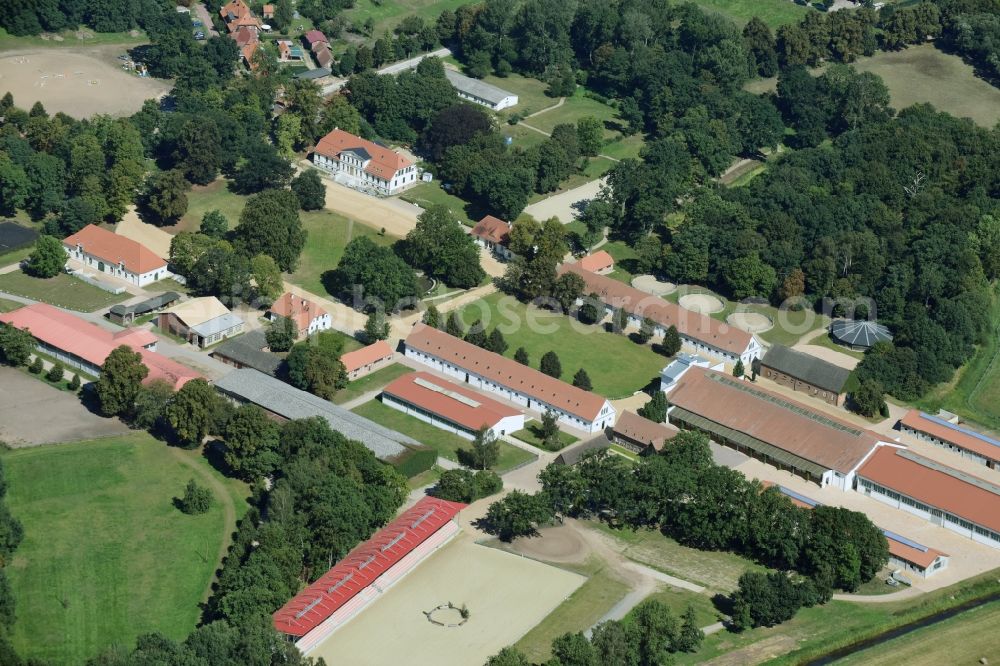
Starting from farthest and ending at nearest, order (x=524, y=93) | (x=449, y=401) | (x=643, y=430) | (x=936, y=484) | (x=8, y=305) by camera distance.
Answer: (x=524, y=93)
(x=8, y=305)
(x=449, y=401)
(x=643, y=430)
(x=936, y=484)

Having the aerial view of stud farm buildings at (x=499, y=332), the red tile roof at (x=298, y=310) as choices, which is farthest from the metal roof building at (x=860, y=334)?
the red tile roof at (x=298, y=310)

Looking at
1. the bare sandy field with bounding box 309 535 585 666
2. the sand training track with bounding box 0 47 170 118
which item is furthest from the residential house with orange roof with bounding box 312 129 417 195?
the bare sandy field with bounding box 309 535 585 666

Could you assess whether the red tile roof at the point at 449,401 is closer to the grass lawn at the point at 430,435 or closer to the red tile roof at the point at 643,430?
the grass lawn at the point at 430,435

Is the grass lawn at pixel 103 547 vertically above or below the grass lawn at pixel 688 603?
below

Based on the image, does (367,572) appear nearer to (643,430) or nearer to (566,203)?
(643,430)

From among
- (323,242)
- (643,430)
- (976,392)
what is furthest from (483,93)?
(976,392)

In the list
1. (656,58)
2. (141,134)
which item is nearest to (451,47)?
(656,58)
